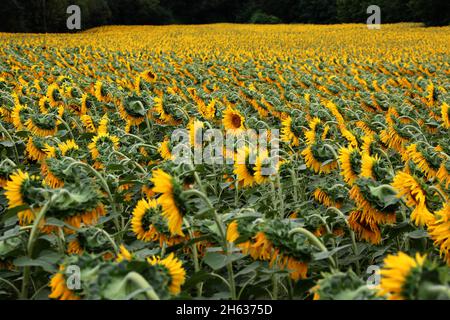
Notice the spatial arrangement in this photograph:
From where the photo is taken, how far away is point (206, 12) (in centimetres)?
4950

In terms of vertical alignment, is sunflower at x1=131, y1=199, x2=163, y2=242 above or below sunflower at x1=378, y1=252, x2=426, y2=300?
below

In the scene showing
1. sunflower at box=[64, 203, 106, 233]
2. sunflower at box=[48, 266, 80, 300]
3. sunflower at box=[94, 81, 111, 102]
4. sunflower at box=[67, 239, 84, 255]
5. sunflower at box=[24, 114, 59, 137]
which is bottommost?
sunflower at box=[67, 239, 84, 255]

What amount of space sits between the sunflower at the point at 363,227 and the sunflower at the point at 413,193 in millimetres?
152

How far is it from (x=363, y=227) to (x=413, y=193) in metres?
0.23

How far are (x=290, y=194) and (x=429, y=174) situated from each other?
861mm

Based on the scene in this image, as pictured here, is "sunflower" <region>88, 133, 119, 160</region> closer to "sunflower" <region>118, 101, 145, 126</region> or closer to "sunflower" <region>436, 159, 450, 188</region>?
"sunflower" <region>118, 101, 145, 126</region>

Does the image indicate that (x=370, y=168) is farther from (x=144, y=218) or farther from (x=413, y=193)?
(x=144, y=218)

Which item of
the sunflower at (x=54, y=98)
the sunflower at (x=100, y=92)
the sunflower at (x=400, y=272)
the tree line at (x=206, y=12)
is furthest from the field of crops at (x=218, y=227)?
the tree line at (x=206, y=12)

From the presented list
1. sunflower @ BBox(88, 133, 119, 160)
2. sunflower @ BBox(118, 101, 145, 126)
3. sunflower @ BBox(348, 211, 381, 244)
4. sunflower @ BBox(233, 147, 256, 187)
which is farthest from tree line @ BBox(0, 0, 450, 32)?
sunflower @ BBox(348, 211, 381, 244)

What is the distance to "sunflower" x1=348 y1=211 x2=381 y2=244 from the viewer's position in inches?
78.8

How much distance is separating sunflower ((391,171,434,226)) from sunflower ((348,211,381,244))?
0.50 feet

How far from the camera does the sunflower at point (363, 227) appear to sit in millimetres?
2003

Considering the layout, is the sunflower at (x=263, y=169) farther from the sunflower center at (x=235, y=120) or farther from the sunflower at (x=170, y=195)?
the sunflower center at (x=235, y=120)
